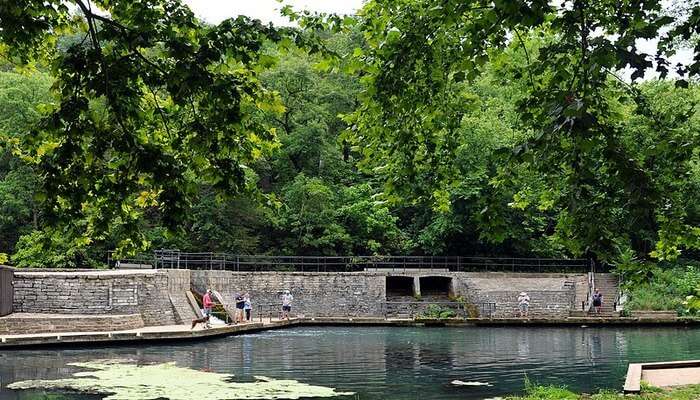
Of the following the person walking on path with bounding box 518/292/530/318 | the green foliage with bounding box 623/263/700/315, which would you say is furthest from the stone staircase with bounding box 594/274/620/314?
the person walking on path with bounding box 518/292/530/318

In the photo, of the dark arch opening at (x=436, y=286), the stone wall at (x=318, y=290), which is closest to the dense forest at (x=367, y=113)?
the stone wall at (x=318, y=290)

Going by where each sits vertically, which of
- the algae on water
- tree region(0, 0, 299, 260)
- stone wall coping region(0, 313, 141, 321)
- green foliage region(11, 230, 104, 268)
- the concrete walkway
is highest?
tree region(0, 0, 299, 260)

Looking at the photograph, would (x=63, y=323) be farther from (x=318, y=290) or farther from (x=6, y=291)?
(x=318, y=290)

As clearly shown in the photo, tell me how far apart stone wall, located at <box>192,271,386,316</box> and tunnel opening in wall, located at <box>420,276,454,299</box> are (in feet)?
9.58

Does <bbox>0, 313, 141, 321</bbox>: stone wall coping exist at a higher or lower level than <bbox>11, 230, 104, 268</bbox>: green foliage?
lower

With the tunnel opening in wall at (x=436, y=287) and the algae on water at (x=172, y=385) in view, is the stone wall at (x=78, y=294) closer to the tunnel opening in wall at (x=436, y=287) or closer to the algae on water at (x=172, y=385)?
the algae on water at (x=172, y=385)

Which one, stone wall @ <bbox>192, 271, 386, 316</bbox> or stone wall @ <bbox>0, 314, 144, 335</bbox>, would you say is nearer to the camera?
stone wall @ <bbox>0, 314, 144, 335</bbox>

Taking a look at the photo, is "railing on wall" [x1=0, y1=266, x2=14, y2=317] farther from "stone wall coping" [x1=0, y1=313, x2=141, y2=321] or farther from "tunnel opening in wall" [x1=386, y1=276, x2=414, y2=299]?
"tunnel opening in wall" [x1=386, y1=276, x2=414, y2=299]

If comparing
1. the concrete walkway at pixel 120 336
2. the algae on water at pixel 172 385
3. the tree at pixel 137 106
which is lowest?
the algae on water at pixel 172 385

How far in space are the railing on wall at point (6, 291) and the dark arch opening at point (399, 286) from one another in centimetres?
1775

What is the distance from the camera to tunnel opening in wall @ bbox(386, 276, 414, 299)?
35138 mm

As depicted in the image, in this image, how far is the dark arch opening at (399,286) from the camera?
35166 millimetres

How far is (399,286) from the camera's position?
119 feet

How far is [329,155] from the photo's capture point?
4150cm
